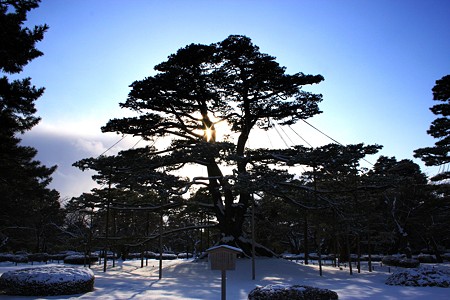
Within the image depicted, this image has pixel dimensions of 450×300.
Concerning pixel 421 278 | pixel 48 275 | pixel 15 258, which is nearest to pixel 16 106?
pixel 48 275

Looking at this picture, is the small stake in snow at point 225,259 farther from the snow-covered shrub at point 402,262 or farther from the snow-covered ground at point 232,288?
the snow-covered shrub at point 402,262

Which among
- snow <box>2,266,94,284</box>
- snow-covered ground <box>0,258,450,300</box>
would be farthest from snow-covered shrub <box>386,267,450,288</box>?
snow <box>2,266,94,284</box>

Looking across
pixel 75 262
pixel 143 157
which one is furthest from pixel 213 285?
pixel 75 262

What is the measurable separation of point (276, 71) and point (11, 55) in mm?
15624

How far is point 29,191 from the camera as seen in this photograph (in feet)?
80.9

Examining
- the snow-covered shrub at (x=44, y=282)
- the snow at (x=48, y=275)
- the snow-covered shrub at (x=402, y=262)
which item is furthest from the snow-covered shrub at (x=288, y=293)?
the snow-covered shrub at (x=402, y=262)

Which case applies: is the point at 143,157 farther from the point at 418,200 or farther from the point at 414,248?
the point at 414,248

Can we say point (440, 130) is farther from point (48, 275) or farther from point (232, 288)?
point (48, 275)

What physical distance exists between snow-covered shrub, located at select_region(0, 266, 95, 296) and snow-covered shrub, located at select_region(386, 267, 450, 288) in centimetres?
1387

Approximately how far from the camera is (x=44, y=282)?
42.5 ft

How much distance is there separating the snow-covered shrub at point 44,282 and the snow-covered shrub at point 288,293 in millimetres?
6713

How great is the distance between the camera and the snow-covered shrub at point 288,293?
10883mm

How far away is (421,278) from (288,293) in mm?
9015

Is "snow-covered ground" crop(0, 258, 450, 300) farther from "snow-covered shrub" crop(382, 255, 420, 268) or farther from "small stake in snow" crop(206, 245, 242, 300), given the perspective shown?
"snow-covered shrub" crop(382, 255, 420, 268)
